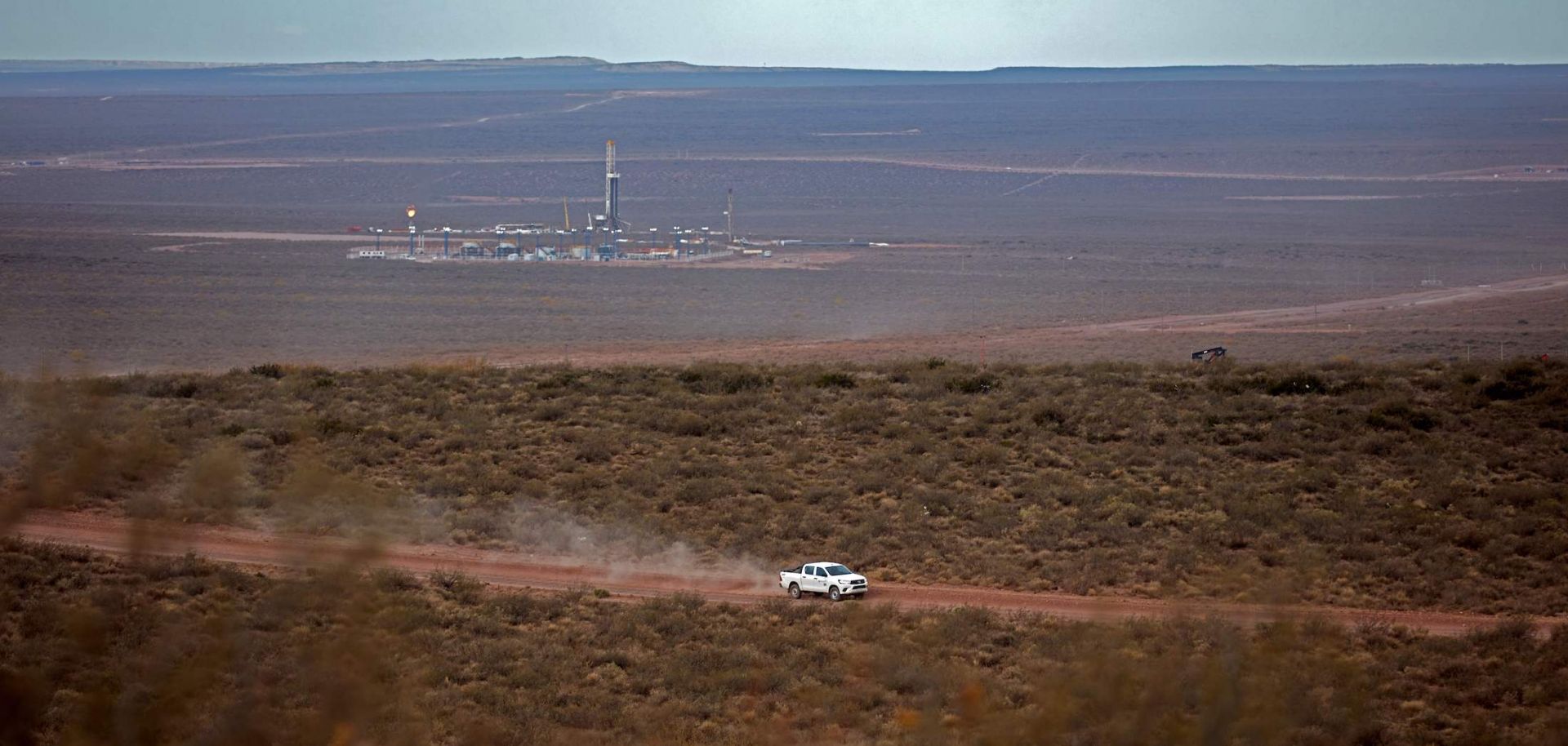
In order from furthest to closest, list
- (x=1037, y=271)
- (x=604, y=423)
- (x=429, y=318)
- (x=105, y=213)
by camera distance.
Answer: (x=105, y=213)
(x=1037, y=271)
(x=429, y=318)
(x=604, y=423)

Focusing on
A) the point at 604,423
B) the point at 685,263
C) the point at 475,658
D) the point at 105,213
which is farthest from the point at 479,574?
the point at 105,213

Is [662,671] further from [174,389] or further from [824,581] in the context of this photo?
[174,389]

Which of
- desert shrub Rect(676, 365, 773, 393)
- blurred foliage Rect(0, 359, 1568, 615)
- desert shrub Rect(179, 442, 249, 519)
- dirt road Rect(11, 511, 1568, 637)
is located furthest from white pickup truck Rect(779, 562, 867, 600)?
desert shrub Rect(676, 365, 773, 393)

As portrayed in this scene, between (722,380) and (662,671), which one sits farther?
(722,380)

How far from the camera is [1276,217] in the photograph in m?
88.0

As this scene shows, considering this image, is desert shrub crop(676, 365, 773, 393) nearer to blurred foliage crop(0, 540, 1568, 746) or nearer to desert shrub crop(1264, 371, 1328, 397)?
desert shrub crop(1264, 371, 1328, 397)

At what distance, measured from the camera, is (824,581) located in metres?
14.6

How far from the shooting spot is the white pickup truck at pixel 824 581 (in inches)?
569

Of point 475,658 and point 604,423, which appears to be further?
point 604,423

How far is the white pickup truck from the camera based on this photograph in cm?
1445

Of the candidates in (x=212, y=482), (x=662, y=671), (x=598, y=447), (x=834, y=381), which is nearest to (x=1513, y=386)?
(x=834, y=381)

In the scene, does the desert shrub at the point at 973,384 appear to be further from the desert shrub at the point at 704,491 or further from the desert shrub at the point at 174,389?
the desert shrub at the point at 174,389

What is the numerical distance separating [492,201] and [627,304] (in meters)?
46.0

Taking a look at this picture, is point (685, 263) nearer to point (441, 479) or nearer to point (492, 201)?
point (492, 201)
